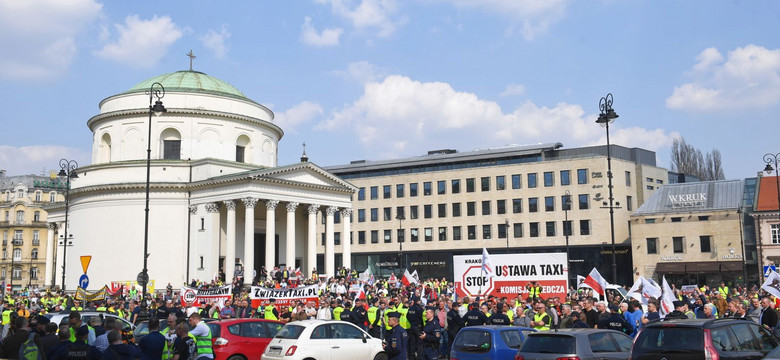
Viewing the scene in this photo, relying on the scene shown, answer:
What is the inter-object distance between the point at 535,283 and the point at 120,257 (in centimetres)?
3933

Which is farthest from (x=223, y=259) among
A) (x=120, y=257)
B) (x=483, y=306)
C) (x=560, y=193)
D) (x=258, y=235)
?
(x=483, y=306)

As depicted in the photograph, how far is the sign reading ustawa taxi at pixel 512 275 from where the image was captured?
23984 millimetres

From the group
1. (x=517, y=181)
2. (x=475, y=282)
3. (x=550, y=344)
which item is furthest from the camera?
(x=517, y=181)

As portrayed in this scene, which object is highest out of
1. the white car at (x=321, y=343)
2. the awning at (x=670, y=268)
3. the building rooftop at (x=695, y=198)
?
the building rooftop at (x=695, y=198)

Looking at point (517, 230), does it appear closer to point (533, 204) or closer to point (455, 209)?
point (533, 204)

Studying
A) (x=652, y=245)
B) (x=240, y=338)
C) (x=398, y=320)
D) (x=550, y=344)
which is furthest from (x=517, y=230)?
(x=550, y=344)

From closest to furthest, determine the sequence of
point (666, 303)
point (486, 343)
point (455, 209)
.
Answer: point (486, 343)
point (666, 303)
point (455, 209)

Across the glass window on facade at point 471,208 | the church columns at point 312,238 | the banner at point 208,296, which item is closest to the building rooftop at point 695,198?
the glass window on facade at point 471,208

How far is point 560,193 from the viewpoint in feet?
230

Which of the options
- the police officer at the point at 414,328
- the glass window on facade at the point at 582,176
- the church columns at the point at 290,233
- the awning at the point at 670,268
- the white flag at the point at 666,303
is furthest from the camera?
the glass window on facade at the point at 582,176

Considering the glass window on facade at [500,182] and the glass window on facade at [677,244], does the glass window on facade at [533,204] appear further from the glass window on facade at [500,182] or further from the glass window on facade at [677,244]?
the glass window on facade at [677,244]

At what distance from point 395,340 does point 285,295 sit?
433 inches

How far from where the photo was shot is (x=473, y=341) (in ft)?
47.1

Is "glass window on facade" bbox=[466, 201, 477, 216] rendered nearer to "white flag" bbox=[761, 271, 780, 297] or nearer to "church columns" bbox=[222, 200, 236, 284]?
"church columns" bbox=[222, 200, 236, 284]
